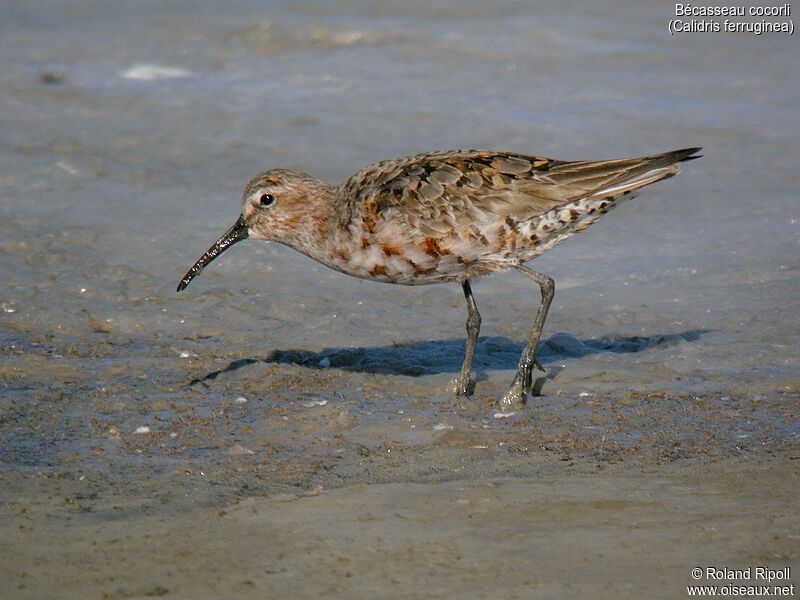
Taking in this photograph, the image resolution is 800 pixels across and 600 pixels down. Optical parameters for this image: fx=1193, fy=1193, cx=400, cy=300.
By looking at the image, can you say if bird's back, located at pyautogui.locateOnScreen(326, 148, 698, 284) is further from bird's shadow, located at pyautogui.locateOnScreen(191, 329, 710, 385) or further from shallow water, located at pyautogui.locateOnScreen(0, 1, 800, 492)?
shallow water, located at pyautogui.locateOnScreen(0, 1, 800, 492)

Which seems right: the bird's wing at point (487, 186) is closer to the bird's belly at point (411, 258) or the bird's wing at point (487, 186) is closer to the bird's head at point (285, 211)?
the bird's belly at point (411, 258)

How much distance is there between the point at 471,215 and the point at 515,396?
1.14m

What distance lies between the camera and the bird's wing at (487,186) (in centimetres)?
732

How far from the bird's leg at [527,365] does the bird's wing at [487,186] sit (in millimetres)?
484

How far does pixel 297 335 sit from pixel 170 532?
3238 mm

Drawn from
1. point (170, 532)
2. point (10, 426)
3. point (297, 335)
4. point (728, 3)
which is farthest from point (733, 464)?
point (728, 3)

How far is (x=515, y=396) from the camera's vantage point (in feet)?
23.4

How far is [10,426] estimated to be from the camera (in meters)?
6.59

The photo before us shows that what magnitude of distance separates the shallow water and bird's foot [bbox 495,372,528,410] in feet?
0.46

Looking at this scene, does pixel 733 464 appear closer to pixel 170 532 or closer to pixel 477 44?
pixel 170 532

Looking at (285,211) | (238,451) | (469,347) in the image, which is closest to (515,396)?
(469,347)

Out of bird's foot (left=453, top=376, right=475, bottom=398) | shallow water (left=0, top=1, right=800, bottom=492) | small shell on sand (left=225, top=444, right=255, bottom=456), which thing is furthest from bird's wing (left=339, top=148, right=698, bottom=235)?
small shell on sand (left=225, top=444, right=255, bottom=456)

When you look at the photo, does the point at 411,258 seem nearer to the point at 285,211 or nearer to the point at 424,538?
the point at 285,211

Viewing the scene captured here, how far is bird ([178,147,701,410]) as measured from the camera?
732cm
